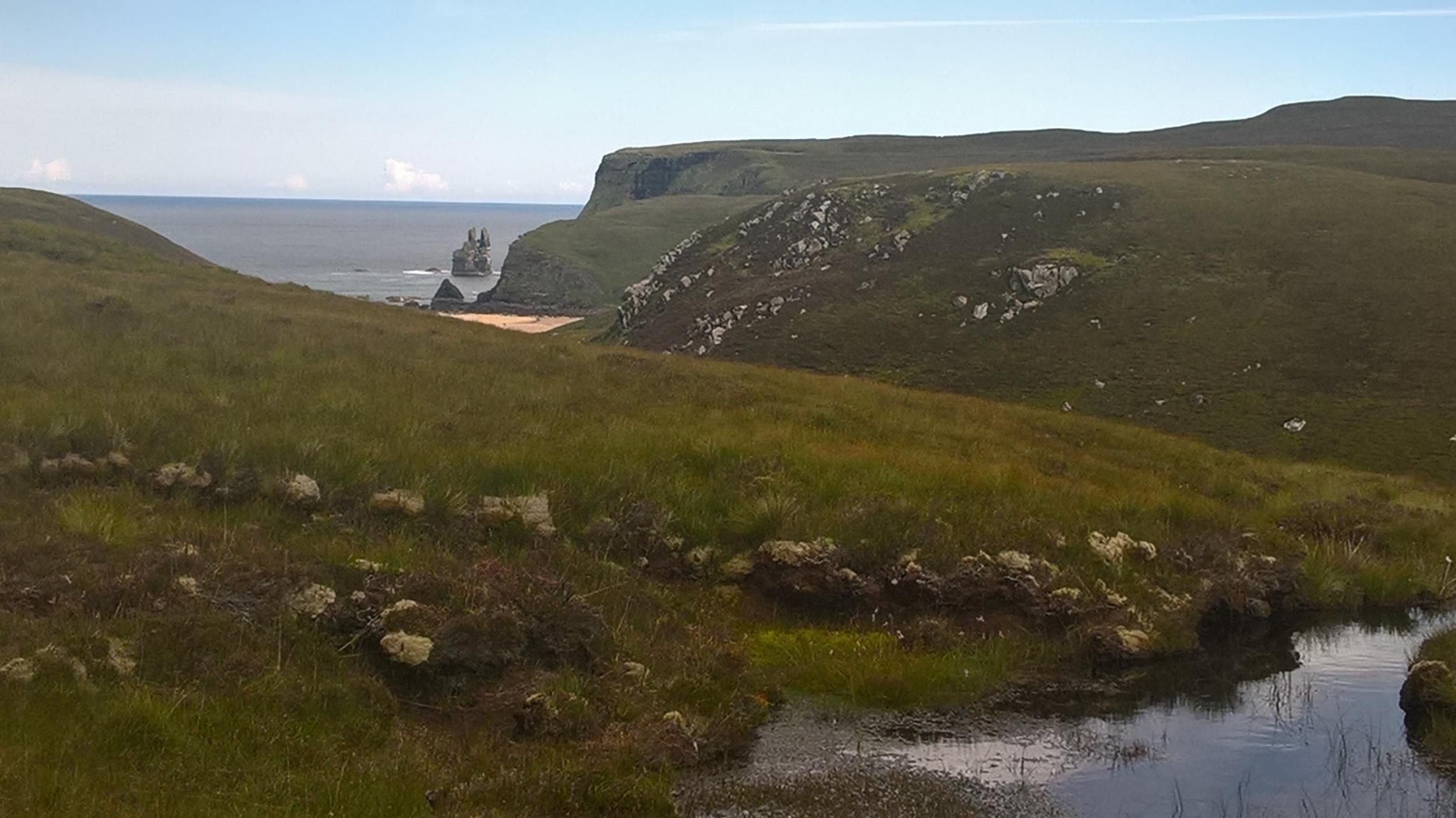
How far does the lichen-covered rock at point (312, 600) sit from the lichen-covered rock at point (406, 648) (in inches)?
34.0

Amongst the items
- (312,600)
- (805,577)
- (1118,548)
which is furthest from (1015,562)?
(312,600)

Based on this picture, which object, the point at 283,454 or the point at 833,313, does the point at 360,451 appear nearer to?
the point at 283,454

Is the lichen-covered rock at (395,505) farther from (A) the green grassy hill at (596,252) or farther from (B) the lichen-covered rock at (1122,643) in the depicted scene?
(A) the green grassy hill at (596,252)

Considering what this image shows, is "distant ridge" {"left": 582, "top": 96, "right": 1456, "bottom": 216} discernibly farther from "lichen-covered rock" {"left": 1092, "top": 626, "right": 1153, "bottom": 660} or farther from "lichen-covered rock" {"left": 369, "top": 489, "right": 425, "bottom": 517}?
"lichen-covered rock" {"left": 369, "top": 489, "right": 425, "bottom": 517}

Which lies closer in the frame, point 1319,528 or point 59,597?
point 59,597

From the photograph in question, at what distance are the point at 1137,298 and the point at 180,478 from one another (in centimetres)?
4574

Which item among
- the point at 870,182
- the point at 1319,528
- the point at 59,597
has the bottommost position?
the point at 1319,528

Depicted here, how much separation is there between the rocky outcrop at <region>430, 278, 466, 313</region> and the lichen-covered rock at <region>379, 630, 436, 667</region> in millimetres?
106697

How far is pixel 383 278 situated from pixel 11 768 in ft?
560

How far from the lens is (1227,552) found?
19.5 metres

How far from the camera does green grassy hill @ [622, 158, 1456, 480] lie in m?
42.0

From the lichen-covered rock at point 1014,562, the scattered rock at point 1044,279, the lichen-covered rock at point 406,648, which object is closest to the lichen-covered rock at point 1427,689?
the lichen-covered rock at point 1014,562

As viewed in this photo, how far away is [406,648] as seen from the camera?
12.3 m

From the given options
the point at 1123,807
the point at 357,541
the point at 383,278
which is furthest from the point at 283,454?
the point at 383,278
